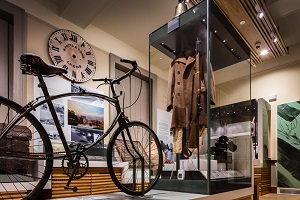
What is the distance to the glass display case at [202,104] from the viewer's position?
2625 mm

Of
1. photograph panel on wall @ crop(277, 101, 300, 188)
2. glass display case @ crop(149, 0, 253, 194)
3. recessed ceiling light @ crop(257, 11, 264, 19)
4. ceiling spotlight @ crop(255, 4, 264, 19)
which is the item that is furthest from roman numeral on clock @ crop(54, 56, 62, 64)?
photograph panel on wall @ crop(277, 101, 300, 188)

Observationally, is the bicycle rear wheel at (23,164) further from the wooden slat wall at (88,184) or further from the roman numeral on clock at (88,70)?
the roman numeral on clock at (88,70)

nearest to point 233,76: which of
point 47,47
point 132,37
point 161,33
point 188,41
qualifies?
point 188,41

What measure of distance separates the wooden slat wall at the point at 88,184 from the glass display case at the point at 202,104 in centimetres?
79

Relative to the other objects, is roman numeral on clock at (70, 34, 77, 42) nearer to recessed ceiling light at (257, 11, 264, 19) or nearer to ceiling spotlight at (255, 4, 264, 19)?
ceiling spotlight at (255, 4, 264, 19)

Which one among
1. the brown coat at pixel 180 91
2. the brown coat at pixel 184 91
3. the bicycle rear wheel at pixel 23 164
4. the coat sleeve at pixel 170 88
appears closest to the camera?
the bicycle rear wheel at pixel 23 164

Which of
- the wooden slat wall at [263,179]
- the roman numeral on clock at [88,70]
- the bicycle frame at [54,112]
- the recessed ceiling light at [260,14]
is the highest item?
the recessed ceiling light at [260,14]

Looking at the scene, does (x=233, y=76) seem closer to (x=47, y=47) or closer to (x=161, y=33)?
(x=161, y=33)

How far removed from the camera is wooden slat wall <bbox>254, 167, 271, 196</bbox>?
493cm

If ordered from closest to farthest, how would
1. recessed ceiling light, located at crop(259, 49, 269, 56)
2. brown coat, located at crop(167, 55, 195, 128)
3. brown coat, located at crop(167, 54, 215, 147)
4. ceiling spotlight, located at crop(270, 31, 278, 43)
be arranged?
brown coat, located at crop(167, 54, 215, 147), brown coat, located at crop(167, 55, 195, 128), ceiling spotlight, located at crop(270, 31, 278, 43), recessed ceiling light, located at crop(259, 49, 269, 56)

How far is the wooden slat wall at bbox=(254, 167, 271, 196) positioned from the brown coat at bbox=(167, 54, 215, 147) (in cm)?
271

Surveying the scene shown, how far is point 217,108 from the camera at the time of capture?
290 cm

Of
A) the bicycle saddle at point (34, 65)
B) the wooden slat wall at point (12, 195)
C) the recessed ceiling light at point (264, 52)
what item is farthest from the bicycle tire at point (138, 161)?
the recessed ceiling light at point (264, 52)

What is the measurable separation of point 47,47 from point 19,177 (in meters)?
1.88
